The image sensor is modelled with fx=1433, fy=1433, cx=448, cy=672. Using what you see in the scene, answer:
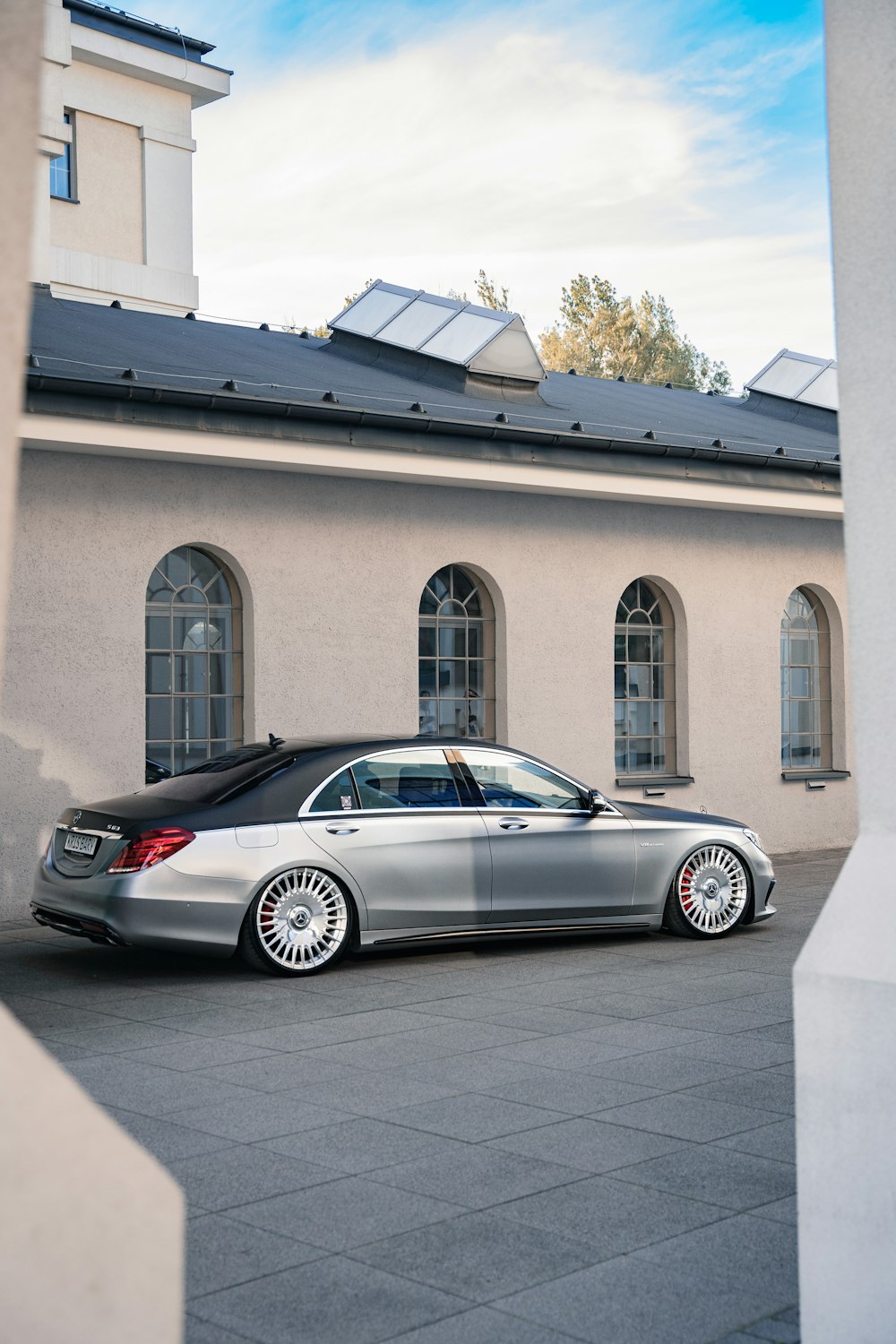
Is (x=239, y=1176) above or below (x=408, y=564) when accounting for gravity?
below

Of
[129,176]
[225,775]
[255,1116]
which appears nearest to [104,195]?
[129,176]

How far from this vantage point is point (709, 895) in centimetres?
1100

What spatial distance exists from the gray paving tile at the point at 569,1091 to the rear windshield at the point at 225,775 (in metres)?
3.64

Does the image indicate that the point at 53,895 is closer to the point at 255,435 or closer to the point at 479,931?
the point at 479,931

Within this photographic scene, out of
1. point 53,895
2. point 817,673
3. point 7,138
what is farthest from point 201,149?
point 7,138

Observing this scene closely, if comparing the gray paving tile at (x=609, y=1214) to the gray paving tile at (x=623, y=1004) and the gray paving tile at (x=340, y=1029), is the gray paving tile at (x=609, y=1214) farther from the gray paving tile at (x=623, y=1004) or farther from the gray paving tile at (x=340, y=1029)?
the gray paving tile at (x=623, y=1004)

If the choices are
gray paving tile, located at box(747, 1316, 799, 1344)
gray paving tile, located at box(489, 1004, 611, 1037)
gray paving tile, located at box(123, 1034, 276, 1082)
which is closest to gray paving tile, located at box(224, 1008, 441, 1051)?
gray paving tile, located at box(123, 1034, 276, 1082)

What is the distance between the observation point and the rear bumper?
29.4ft

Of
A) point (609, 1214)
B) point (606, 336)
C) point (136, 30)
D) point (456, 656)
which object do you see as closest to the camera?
point (609, 1214)

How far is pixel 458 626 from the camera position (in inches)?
581

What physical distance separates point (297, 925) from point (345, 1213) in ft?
15.3

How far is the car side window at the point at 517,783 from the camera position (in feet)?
34.2

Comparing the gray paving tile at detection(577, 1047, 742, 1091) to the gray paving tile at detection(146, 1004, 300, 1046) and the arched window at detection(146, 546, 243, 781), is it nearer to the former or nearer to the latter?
the gray paving tile at detection(146, 1004, 300, 1046)

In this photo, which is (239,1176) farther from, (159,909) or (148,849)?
(148,849)
